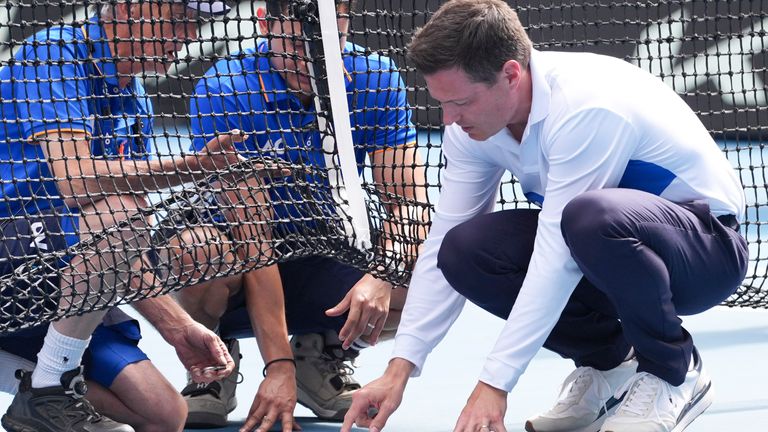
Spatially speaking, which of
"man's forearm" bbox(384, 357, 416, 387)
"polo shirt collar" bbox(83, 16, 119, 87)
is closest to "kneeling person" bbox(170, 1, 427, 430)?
"polo shirt collar" bbox(83, 16, 119, 87)

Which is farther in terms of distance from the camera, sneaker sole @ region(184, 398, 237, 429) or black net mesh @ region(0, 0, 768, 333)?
sneaker sole @ region(184, 398, 237, 429)

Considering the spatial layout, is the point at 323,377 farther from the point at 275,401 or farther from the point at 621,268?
the point at 621,268

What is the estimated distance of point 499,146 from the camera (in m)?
2.47

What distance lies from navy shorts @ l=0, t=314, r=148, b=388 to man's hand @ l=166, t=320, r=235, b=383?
19cm

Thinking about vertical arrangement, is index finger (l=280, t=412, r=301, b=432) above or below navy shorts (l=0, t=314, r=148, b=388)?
below

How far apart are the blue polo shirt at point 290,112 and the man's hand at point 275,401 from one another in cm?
36

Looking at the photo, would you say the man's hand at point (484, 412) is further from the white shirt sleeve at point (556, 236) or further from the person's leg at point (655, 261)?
the person's leg at point (655, 261)

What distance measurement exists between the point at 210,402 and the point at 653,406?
107cm

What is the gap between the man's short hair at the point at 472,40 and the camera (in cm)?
224

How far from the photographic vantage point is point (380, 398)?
2332 mm

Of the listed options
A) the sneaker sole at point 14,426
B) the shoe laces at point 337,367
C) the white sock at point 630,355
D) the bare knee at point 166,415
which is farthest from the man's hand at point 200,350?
the white sock at point 630,355

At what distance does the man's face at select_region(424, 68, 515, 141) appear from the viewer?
2271 millimetres

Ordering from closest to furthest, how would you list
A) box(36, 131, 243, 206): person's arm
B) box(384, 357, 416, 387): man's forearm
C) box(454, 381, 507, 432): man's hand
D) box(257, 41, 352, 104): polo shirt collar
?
1. box(454, 381, 507, 432): man's hand
2. box(384, 357, 416, 387): man's forearm
3. box(36, 131, 243, 206): person's arm
4. box(257, 41, 352, 104): polo shirt collar

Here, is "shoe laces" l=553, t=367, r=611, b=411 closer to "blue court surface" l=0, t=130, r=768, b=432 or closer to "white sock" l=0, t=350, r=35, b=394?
"blue court surface" l=0, t=130, r=768, b=432
